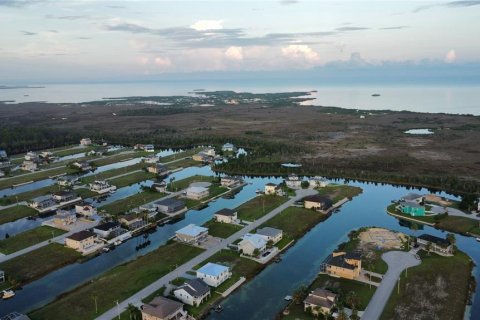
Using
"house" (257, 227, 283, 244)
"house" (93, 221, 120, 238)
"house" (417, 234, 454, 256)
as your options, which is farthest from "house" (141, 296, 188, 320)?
"house" (417, 234, 454, 256)

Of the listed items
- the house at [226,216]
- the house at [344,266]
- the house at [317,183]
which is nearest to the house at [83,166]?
the house at [226,216]

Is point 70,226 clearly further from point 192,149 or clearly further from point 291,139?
point 291,139

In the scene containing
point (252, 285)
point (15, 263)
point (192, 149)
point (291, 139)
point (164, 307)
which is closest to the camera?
point (164, 307)

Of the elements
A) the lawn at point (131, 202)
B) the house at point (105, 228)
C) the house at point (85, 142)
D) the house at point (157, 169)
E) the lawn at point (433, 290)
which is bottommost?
the lawn at point (433, 290)

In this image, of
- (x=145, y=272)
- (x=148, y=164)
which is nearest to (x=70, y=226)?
(x=145, y=272)

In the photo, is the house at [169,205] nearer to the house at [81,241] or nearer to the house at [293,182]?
the house at [81,241]

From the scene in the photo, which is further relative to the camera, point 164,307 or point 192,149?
point 192,149

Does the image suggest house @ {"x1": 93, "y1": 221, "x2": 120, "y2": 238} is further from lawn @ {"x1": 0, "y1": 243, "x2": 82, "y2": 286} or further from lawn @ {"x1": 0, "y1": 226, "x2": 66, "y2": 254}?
lawn @ {"x1": 0, "y1": 226, "x2": 66, "y2": 254}
